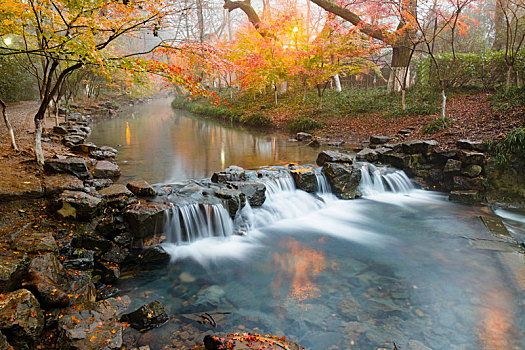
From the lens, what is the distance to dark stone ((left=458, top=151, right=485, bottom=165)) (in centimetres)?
881

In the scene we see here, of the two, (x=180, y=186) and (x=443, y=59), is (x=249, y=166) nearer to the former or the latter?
Answer: (x=180, y=186)

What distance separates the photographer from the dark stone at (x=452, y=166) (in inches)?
361

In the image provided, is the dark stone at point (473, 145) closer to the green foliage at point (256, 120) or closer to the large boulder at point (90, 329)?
the large boulder at point (90, 329)

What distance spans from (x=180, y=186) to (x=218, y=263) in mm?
2761

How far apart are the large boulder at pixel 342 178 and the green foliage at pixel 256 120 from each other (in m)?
11.1

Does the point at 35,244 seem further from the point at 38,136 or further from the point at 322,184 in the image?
the point at 322,184

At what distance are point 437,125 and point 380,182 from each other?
434cm

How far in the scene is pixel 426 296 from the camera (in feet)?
15.7

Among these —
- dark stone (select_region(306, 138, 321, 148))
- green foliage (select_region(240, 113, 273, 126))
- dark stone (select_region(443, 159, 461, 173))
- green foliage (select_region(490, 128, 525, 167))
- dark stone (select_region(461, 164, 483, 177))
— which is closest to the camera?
green foliage (select_region(490, 128, 525, 167))

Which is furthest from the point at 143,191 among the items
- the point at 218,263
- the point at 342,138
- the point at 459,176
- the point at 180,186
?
the point at 342,138

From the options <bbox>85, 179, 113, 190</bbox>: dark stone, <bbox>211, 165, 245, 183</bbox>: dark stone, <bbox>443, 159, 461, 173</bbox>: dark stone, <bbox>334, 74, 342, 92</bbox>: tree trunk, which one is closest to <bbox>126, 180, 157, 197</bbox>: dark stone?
<bbox>85, 179, 113, 190</bbox>: dark stone

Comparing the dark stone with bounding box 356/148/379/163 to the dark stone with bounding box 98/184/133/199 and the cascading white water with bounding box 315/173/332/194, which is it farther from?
the dark stone with bounding box 98/184/133/199

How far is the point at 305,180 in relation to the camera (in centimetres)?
906

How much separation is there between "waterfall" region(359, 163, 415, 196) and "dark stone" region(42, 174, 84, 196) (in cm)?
794
